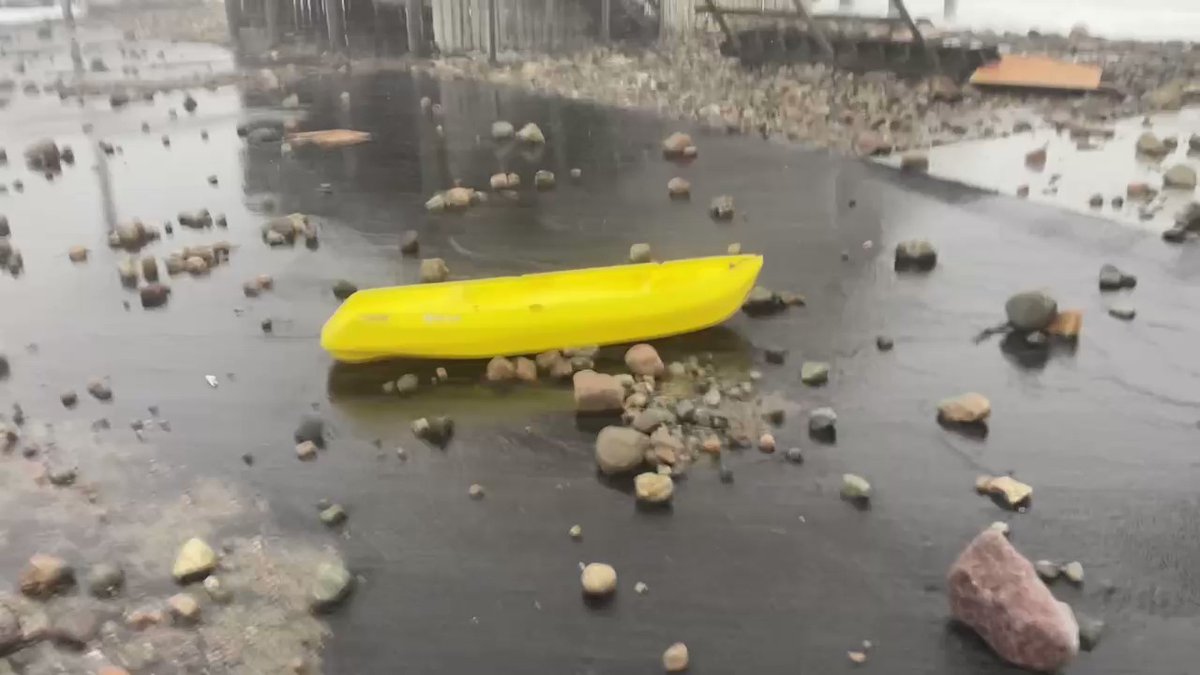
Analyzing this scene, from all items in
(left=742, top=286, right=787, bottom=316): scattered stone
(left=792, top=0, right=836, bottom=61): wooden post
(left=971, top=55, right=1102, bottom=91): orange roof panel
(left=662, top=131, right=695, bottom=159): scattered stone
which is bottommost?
(left=742, top=286, right=787, bottom=316): scattered stone

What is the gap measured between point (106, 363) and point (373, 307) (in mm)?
840

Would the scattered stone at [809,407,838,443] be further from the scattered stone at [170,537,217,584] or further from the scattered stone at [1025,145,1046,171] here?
the scattered stone at [1025,145,1046,171]

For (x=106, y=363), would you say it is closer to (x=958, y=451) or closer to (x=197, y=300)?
(x=197, y=300)

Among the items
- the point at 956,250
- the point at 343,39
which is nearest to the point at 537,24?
the point at 343,39

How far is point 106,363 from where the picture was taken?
281 centimetres

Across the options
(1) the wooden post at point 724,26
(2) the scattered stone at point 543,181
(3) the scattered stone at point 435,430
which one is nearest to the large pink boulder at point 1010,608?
(3) the scattered stone at point 435,430

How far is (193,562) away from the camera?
6.06 ft

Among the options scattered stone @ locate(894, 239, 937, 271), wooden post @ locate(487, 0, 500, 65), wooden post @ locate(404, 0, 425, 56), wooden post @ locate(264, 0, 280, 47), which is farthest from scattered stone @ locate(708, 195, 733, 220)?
wooden post @ locate(264, 0, 280, 47)

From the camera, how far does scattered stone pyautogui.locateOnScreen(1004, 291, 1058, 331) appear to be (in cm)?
285

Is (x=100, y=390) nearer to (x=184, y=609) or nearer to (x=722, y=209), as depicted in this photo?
(x=184, y=609)

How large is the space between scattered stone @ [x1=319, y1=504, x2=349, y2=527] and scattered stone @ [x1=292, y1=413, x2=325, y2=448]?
0.33 m

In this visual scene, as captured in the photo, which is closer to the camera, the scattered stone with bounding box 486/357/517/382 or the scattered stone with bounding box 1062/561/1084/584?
the scattered stone with bounding box 1062/561/1084/584

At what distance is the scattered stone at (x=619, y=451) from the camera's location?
2160mm

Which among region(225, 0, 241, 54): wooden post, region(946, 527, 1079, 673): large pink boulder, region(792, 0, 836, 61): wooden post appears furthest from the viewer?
region(225, 0, 241, 54): wooden post
